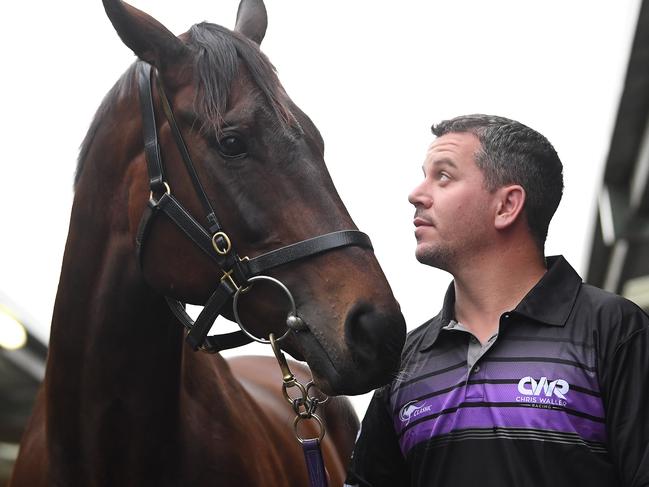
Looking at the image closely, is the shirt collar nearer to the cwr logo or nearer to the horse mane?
the cwr logo

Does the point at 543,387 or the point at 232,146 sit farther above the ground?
the point at 232,146

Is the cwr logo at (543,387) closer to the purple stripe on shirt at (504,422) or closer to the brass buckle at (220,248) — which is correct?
the purple stripe on shirt at (504,422)

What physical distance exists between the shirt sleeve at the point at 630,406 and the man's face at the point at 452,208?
0.49 m

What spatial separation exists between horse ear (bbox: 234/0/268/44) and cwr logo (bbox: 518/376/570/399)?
1.71 m

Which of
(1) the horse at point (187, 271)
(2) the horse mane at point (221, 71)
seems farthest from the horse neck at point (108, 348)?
(2) the horse mane at point (221, 71)

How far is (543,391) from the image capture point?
1955mm

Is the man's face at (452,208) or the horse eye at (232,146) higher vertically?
the horse eye at (232,146)

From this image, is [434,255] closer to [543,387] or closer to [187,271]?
[543,387]

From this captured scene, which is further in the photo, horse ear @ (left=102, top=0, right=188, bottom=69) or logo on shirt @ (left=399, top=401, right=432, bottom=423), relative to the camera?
horse ear @ (left=102, top=0, right=188, bottom=69)

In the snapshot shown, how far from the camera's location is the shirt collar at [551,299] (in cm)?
207

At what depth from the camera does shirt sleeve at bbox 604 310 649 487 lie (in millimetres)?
1833

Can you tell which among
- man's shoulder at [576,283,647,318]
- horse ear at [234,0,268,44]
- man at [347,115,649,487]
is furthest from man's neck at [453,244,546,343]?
horse ear at [234,0,268,44]

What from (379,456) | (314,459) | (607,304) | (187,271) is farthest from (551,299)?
(187,271)

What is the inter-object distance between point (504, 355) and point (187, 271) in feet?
3.12
